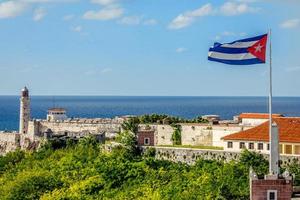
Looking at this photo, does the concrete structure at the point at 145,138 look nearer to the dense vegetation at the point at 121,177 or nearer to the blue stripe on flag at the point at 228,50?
the dense vegetation at the point at 121,177

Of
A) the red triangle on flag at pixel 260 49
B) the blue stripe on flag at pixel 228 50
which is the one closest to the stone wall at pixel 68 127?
the blue stripe on flag at pixel 228 50

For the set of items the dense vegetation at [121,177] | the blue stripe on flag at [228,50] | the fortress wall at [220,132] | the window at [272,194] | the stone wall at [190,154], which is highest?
the blue stripe on flag at [228,50]

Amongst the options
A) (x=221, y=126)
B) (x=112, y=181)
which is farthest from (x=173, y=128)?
(x=112, y=181)

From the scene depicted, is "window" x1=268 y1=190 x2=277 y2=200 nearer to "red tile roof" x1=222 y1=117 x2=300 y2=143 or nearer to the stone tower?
"red tile roof" x1=222 y1=117 x2=300 y2=143

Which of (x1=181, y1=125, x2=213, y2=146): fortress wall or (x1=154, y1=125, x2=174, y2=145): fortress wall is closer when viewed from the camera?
(x1=181, y1=125, x2=213, y2=146): fortress wall

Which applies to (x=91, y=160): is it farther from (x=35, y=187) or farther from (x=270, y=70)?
(x=270, y=70)

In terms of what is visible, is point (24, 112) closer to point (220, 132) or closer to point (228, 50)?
point (220, 132)

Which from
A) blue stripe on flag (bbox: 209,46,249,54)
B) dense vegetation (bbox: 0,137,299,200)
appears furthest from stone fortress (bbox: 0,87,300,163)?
blue stripe on flag (bbox: 209,46,249,54)
